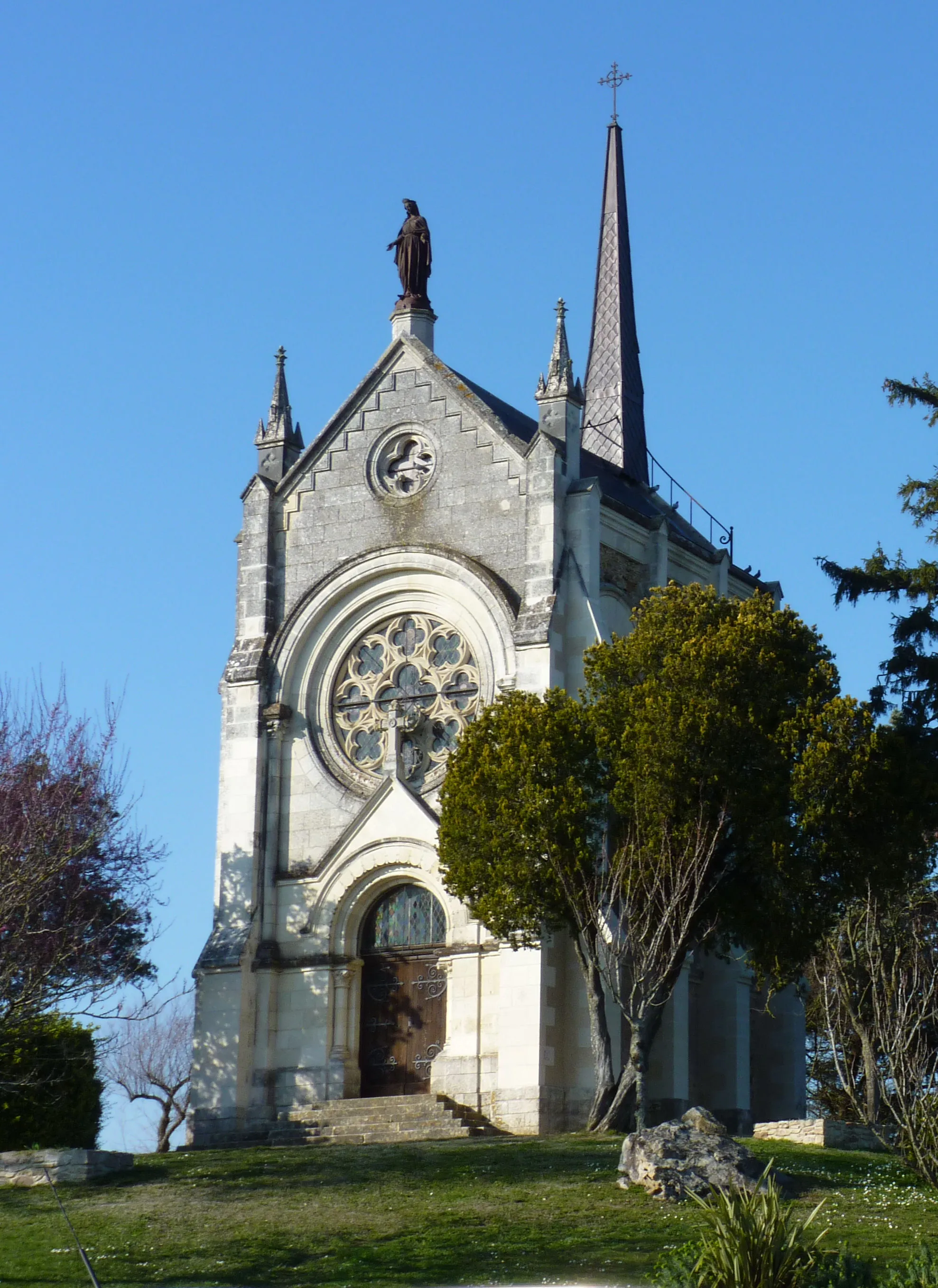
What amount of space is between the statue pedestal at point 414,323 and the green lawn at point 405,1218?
1575 centimetres

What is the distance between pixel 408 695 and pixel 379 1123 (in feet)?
24.3

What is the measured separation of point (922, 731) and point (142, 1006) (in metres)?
13.3

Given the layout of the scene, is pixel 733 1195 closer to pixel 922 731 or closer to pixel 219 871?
pixel 922 731

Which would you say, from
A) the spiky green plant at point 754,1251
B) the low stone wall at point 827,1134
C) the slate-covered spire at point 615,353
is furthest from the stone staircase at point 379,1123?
the slate-covered spire at point 615,353

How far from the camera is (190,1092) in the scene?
3431 cm

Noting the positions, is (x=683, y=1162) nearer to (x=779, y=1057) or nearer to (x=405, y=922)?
(x=405, y=922)

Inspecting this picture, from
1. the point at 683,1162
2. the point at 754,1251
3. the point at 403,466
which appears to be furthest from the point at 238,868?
the point at 754,1251

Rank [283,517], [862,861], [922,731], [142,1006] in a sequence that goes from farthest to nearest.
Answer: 1. [283,517]
2. [142,1006]
3. [922,731]
4. [862,861]

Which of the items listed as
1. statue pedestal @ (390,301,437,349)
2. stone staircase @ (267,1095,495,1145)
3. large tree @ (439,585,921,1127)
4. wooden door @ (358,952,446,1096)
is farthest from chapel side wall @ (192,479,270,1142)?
large tree @ (439,585,921,1127)

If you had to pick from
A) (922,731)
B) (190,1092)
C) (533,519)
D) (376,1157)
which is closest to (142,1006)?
(190,1092)

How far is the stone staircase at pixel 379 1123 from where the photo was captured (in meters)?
30.6

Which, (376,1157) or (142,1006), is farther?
(142,1006)

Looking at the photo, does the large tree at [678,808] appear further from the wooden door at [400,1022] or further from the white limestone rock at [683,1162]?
the white limestone rock at [683,1162]

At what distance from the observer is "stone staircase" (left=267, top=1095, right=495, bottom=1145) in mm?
30578
